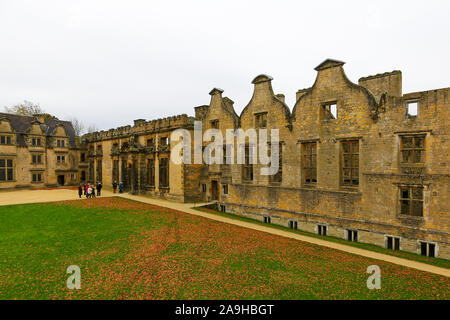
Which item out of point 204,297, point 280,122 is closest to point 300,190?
point 280,122

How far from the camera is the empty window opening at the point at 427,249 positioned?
14081 mm

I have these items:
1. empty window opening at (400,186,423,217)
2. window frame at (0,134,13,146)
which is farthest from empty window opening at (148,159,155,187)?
empty window opening at (400,186,423,217)

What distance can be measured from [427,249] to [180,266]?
13.6m

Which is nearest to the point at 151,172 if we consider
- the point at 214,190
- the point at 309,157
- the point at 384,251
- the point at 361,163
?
the point at 214,190

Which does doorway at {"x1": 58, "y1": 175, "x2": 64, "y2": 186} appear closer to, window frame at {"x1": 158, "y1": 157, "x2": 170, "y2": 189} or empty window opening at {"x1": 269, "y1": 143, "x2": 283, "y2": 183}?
window frame at {"x1": 158, "y1": 157, "x2": 170, "y2": 189}

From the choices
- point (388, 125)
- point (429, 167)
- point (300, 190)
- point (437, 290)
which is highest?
point (388, 125)

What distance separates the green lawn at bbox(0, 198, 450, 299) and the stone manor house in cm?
389

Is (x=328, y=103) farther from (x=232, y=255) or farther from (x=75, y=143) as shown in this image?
(x=75, y=143)

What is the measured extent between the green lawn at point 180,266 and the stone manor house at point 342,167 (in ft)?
12.8

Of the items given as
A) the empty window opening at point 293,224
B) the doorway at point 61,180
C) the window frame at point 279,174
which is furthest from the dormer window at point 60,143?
the empty window opening at point 293,224

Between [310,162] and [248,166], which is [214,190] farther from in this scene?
[310,162]

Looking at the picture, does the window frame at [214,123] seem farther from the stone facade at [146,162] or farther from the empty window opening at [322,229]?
the empty window opening at [322,229]

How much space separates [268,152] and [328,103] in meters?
6.17
